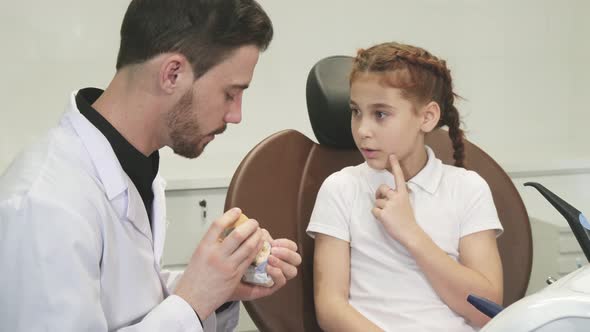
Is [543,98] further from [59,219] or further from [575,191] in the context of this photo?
[59,219]

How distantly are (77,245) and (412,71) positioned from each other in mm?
840

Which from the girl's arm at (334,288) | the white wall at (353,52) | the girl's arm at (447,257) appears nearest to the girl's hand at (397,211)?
the girl's arm at (447,257)

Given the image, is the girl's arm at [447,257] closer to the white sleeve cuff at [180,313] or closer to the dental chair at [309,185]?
the dental chair at [309,185]

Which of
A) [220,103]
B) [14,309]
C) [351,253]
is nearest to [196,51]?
[220,103]

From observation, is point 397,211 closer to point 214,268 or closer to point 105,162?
point 214,268

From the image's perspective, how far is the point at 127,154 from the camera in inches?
40.3

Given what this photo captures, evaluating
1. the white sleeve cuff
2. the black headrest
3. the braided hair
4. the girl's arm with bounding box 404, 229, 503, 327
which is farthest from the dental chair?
the white sleeve cuff

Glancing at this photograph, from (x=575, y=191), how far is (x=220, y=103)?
5.24 feet

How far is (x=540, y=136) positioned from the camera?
239 cm

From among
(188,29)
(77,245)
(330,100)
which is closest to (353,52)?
(330,100)

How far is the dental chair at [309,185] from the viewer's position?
1353 millimetres

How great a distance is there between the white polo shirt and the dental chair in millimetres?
96

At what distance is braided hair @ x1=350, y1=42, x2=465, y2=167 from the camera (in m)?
1.35

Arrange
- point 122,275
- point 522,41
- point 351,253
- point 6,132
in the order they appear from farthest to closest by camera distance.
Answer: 1. point 522,41
2. point 6,132
3. point 351,253
4. point 122,275
